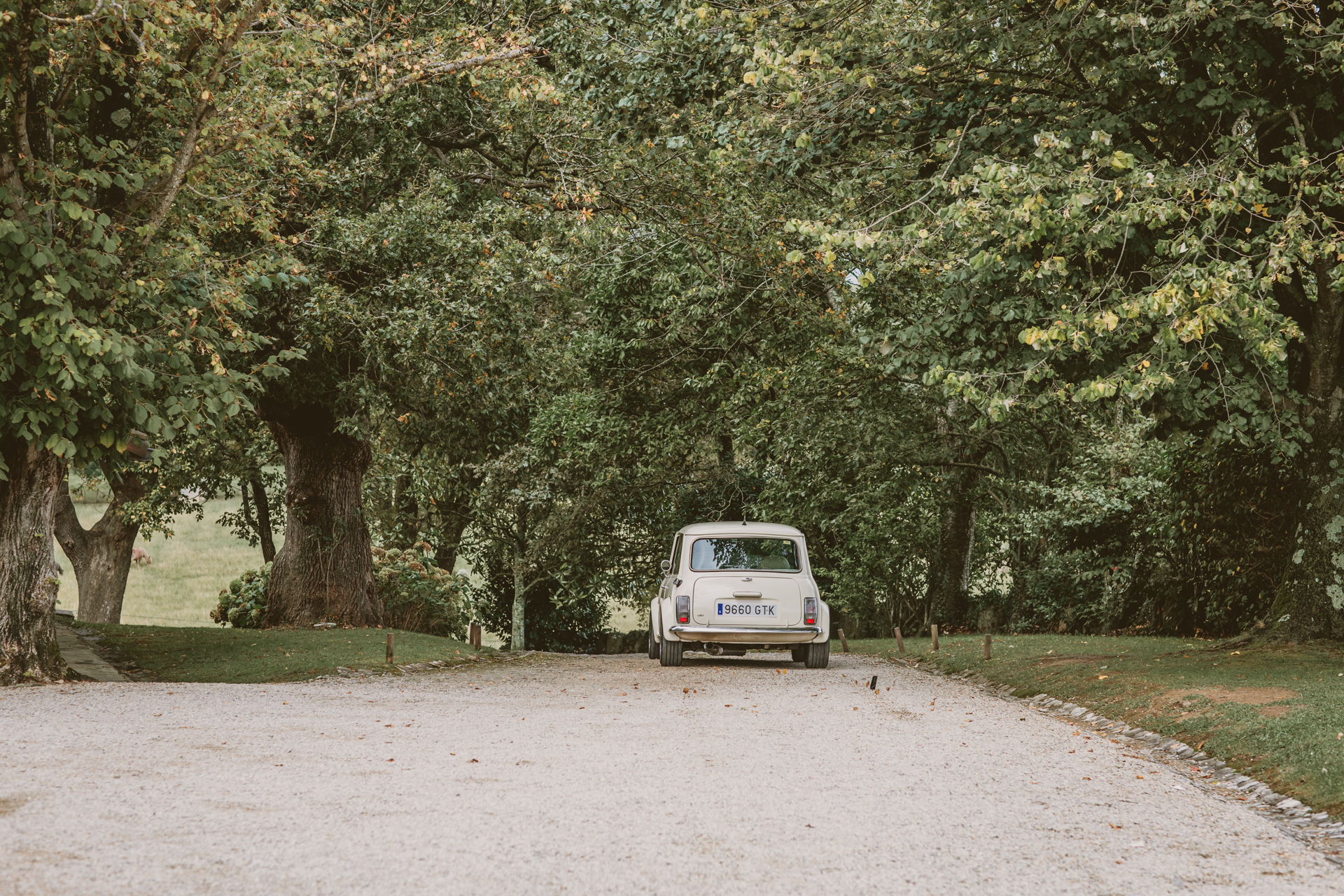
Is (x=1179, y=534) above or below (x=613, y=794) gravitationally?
above

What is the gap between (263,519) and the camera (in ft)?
92.8

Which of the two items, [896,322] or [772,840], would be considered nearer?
[772,840]

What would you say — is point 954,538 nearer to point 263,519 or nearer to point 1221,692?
point 1221,692

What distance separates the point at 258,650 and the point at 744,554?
21.3ft

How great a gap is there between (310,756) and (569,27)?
10.6 m

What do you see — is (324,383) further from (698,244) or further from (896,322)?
(896,322)

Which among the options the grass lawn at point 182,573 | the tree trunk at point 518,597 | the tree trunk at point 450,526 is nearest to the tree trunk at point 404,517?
the tree trunk at point 450,526

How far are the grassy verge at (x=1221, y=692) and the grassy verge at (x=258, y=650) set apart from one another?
754 centimetres

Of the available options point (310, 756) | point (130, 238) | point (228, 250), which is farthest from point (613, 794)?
point (228, 250)

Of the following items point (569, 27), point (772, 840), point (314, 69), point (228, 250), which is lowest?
point (772, 840)

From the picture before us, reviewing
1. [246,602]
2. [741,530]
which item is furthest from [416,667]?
[246,602]

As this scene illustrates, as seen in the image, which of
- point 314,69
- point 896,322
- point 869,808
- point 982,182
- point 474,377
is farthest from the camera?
point 474,377

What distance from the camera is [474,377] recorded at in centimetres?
1602

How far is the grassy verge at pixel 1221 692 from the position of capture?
7438mm
